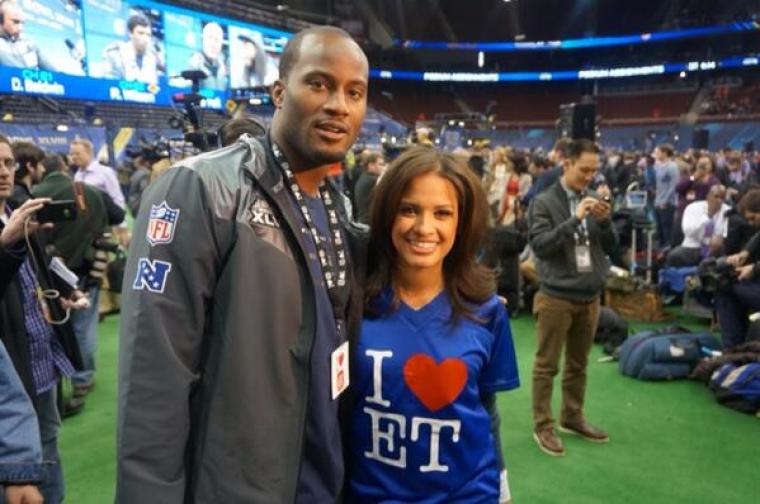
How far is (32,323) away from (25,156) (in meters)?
1.78

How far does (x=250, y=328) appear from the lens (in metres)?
1.15

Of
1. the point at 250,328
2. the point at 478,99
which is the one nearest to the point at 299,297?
the point at 250,328

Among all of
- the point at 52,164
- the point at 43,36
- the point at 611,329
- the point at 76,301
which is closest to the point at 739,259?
the point at 611,329

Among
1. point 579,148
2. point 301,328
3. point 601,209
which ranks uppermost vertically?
point 579,148

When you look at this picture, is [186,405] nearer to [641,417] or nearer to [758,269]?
[641,417]

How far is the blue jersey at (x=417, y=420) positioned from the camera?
4.68 ft

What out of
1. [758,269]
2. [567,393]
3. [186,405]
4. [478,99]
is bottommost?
[567,393]

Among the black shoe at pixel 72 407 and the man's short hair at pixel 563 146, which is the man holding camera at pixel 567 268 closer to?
the man's short hair at pixel 563 146

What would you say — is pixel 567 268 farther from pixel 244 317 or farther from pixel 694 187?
pixel 694 187

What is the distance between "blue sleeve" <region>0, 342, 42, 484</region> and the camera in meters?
1.47

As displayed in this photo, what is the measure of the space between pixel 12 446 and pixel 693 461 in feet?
11.5

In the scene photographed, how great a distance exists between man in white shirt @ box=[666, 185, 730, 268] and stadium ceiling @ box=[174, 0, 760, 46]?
22.1 meters

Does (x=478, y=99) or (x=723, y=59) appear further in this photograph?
(x=478, y=99)

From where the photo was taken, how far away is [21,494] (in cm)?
148
